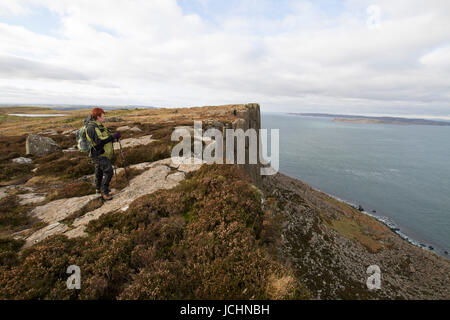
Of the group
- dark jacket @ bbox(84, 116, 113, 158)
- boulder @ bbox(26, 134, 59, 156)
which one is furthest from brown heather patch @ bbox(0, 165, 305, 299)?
boulder @ bbox(26, 134, 59, 156)

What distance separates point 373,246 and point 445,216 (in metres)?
44.3

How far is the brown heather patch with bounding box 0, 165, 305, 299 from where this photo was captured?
449 centimetres

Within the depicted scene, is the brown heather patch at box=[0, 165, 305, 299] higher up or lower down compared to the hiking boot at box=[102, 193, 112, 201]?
lower down

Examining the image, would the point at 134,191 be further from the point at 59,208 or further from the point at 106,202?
the point at 59,208

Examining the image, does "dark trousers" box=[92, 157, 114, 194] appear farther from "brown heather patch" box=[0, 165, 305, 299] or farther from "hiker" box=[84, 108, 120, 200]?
"brown heather patch" box=[0, 165, 305, 299]

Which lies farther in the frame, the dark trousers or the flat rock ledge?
the dark trousers

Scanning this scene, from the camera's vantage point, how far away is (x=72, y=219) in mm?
7402

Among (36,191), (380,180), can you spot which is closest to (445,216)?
(380,180)

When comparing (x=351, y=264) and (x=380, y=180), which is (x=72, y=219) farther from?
(x=380, y=180)

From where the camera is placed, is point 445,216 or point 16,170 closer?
point 16,170

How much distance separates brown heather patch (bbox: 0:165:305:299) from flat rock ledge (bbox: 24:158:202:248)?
75 cm

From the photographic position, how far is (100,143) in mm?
7645

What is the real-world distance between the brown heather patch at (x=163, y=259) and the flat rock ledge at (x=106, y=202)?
747 mm

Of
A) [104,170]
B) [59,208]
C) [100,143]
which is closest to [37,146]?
[59,208]
